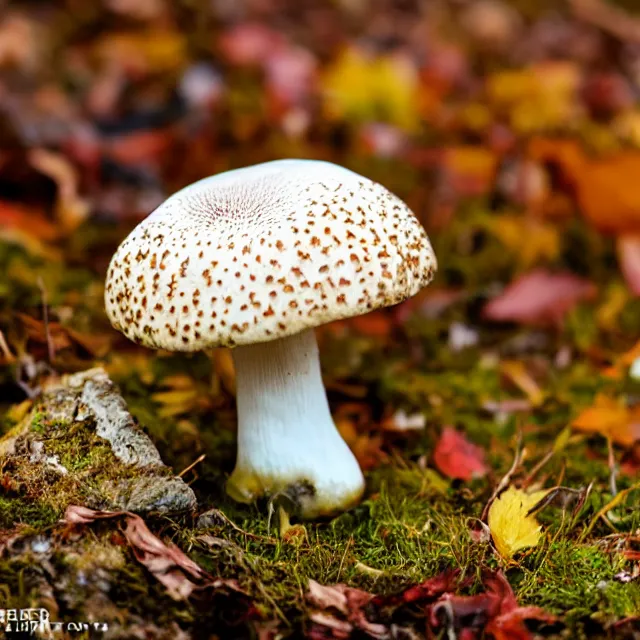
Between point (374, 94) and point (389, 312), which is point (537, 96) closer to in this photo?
point (374, 94)

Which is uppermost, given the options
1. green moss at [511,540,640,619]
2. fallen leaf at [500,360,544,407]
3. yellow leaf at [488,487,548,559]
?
yellow leaf at [488,487,548,559]

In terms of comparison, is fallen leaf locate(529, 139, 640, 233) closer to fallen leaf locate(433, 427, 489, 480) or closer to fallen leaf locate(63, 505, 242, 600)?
fallen leaf locate(433, 427, 489, 480)

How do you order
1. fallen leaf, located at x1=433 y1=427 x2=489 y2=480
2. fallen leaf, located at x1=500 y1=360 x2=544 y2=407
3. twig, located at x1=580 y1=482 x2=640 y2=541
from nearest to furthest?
twig, located at x1=580 y1=482 x2=640 y2=541
fallen leaf, located at x1=433 y1=427 x2=489 y2=480
fallen leaf, located at x1=500 y1=360 x2=544 y2=407

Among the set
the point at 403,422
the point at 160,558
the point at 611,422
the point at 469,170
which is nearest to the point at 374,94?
the point at 469,170

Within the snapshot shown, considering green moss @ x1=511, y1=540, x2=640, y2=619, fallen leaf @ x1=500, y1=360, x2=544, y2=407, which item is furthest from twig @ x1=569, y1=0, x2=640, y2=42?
green moss @ x1=511, y1=540, x2=640, y2=619

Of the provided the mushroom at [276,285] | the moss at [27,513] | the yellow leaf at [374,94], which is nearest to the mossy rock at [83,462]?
the moss at [27,513]

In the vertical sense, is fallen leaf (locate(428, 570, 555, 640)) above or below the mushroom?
below
